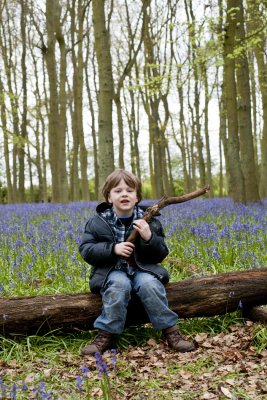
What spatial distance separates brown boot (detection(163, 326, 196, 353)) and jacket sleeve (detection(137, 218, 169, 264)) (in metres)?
0.63

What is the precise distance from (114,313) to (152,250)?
63 cm

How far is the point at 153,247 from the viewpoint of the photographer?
4.16m

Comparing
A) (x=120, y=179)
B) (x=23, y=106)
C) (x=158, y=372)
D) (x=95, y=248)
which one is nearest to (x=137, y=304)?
(x=95, y=248)

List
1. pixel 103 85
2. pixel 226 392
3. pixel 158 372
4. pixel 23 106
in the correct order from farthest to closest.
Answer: pixel 23 106 → pixel 103 85 → pixel 158 372 → pixel 226 392

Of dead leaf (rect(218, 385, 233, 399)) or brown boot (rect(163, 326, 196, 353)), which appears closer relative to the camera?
dead leaf (rect(218, 385, 233, 399))

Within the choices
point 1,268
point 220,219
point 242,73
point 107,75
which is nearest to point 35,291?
point 1,268

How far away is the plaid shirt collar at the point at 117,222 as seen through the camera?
14.4 feet

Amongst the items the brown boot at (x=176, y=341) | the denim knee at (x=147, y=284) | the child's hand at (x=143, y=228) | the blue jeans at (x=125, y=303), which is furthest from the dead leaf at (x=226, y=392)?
the child's hand at (x=143, y=228)

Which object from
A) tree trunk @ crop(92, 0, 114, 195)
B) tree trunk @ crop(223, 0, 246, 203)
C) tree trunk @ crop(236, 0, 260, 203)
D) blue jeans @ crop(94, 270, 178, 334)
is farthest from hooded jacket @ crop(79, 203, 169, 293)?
tree trunk @ crop(236, 0, 260, 203)

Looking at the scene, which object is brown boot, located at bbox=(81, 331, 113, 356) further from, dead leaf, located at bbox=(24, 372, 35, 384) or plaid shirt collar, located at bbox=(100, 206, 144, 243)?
plaid shirt collar, located at bbox=(100, 206, 144, 243)

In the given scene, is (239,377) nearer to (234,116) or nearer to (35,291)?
(35,291)

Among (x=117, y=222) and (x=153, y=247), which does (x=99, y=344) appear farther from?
(x=117, y=222)

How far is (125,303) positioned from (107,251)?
1.54ft

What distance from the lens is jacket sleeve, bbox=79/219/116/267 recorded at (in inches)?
163
